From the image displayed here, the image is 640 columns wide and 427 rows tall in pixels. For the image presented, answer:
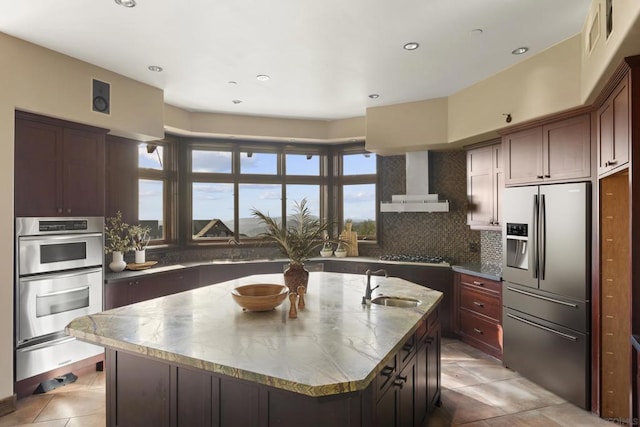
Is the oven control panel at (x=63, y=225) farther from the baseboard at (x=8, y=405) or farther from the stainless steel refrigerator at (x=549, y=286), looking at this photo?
the stainless steel refrigerator at (x=549, y=286)

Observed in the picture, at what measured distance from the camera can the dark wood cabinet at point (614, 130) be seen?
2.28m

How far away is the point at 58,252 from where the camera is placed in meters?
3.31

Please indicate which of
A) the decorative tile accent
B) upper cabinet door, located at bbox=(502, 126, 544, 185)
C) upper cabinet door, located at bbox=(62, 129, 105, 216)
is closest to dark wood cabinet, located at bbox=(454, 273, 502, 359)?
the decorative tile accent

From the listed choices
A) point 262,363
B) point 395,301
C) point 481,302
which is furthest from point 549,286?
point 262,363

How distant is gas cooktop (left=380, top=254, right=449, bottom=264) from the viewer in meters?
4.87

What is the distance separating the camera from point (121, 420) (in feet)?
6.48

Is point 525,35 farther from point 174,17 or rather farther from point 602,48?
point 174,17

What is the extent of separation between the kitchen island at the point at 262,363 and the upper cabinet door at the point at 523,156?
1.90m

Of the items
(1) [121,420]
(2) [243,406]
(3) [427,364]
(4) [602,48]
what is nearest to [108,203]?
(1) [121,420]

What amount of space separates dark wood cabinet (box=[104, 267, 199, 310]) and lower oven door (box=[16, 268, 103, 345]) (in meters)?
0.13

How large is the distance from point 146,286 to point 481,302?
12.5 ft

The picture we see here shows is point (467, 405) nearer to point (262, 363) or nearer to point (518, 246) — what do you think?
point (518, 246)

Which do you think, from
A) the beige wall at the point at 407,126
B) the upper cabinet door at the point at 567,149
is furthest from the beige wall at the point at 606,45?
the beige wall at the point at 407,126

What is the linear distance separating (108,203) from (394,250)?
12.6ft
